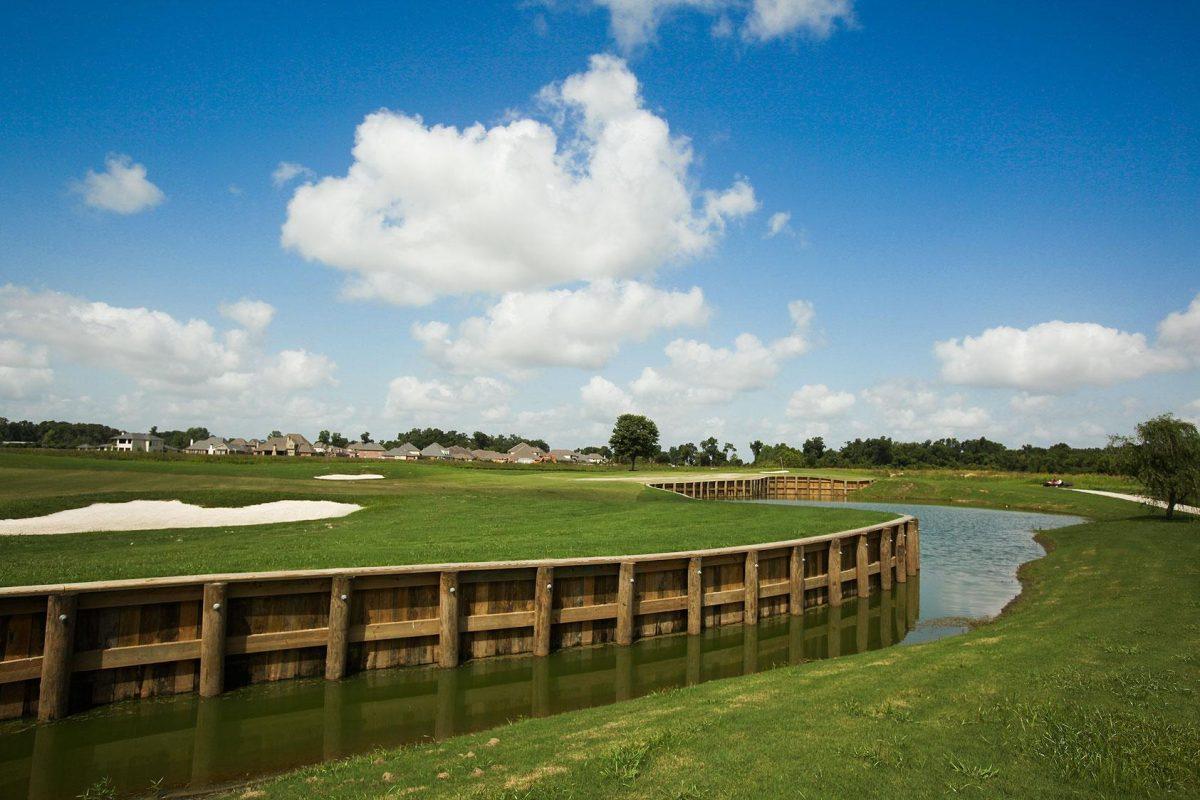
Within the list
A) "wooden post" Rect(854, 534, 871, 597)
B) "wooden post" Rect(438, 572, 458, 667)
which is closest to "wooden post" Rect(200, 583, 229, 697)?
"wooden post" Rect(438, 572, 458, 667)

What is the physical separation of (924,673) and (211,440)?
215 meters

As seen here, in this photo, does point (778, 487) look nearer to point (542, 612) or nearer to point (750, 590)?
point (750, 590)

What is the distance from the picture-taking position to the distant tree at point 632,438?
400ft

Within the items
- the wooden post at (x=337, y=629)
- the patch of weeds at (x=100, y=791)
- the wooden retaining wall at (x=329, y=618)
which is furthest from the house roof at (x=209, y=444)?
the patch of weeds at (x=100, y=791)

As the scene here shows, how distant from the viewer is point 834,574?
2275 cm

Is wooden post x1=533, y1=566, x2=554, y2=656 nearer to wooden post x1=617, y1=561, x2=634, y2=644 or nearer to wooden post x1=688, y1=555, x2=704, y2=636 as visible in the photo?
wooden post x1=617, y1=561, x2=634, y2=644

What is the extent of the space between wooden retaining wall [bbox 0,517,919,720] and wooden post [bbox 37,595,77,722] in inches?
0.7

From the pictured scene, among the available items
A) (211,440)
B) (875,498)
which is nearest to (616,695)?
(875,498)

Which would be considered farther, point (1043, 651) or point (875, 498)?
point (875, 498)

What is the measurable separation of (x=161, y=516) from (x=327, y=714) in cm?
1791

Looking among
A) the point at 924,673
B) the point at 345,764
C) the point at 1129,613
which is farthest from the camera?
the point at 1129,613

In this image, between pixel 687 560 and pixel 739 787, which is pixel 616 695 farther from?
pixel 739 787

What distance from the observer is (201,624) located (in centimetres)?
1305

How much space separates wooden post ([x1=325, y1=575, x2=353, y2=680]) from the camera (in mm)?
13844
